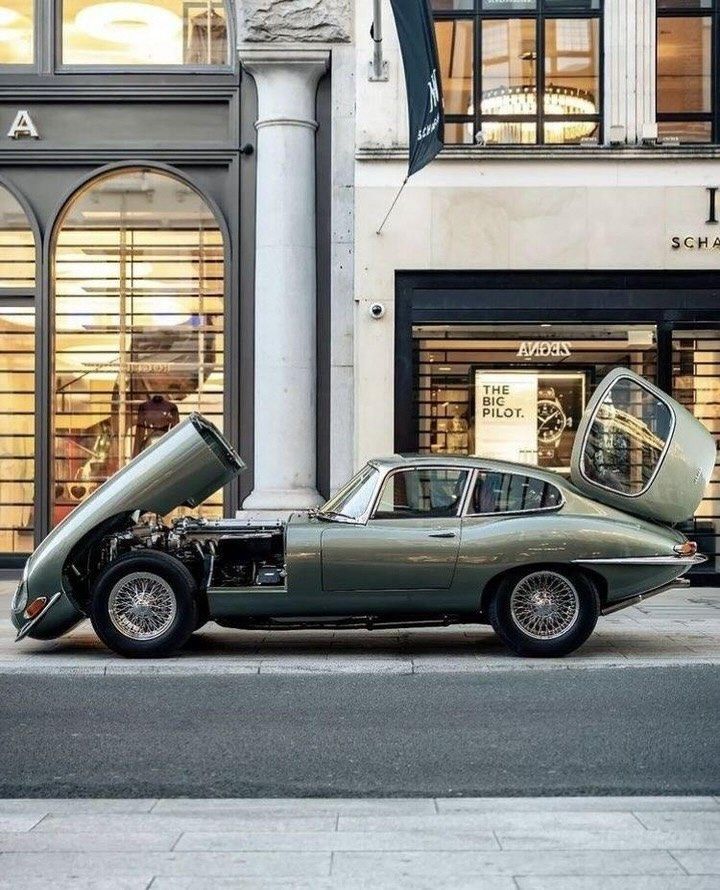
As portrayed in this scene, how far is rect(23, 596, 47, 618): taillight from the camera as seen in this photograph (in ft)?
34.2

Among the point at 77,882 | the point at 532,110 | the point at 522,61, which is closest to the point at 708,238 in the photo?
the point at 532,110

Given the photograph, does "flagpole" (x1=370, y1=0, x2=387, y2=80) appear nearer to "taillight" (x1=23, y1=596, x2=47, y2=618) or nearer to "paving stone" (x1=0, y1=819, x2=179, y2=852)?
"taillight" (x1=23, y1=596, x2=47, y2=618)

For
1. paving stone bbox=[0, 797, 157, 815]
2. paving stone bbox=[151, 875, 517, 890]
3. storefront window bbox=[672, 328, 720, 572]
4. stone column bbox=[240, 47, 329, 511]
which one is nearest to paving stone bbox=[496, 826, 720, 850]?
paving stone bbox=[151, 875, 517, 890]

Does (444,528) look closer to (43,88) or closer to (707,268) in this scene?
(707,268)

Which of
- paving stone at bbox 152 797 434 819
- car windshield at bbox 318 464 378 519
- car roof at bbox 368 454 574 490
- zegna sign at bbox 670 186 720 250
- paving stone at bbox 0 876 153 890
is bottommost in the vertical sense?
paving stone at bbox 152 797 434 819

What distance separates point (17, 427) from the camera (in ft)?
54.6

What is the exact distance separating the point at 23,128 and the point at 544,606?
967 cm

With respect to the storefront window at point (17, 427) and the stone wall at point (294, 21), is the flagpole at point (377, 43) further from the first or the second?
the storefront window at point (17, 427)

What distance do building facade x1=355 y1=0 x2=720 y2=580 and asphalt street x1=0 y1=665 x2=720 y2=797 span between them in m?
6.81

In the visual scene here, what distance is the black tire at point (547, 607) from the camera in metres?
10.2

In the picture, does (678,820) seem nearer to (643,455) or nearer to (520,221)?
(643,455)

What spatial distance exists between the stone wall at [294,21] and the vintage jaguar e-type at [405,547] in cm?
700

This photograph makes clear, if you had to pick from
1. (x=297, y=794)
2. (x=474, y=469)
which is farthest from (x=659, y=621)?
(x=297, y=794)

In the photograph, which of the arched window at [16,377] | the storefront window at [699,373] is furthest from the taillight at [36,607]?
the storefront window at [699,373]
